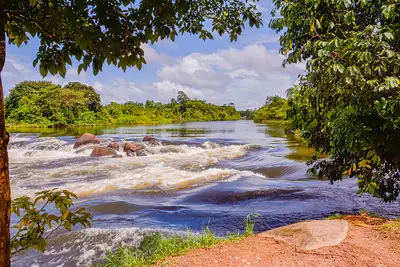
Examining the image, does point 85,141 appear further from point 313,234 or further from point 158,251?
point 313,234

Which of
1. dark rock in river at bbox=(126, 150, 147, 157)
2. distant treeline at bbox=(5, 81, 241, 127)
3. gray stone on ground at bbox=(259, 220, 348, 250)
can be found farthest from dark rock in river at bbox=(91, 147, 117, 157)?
distant treeline at bbox=(5, 81, 241, 127)

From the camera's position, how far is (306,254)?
11.3ft

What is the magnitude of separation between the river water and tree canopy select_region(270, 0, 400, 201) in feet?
6.65

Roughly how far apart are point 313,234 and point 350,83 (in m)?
1.89

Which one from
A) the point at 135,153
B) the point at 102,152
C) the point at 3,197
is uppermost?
the point at 3,197

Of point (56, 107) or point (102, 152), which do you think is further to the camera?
point (56, 107)

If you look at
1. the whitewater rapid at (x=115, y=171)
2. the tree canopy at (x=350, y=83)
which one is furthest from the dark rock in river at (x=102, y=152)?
the tree canopy at (x=350, y=83)

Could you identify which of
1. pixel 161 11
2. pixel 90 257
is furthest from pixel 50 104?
pixel 161 11

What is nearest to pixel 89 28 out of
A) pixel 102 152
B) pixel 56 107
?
pixel 102 152

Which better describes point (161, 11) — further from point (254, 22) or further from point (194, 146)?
point (194, 146)

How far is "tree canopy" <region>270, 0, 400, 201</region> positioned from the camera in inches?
137

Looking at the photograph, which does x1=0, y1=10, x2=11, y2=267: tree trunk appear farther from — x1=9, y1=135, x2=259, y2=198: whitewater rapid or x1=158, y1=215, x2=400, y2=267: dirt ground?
x1=9, y1=135, x2=259, y2=198: whitewater rapid

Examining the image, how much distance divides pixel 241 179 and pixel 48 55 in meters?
8.64

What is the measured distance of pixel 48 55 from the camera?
84.4 inches
